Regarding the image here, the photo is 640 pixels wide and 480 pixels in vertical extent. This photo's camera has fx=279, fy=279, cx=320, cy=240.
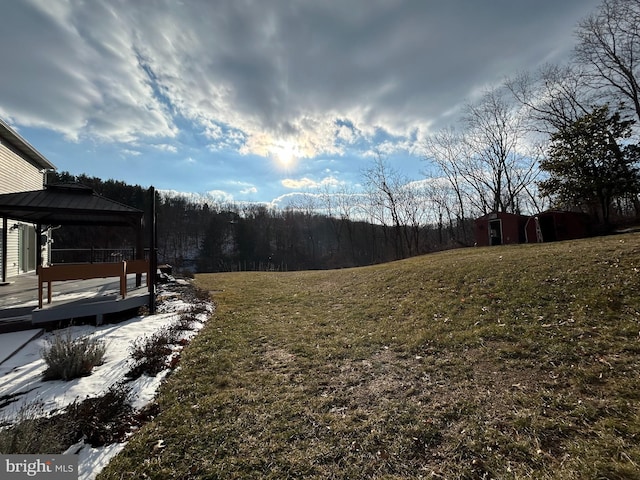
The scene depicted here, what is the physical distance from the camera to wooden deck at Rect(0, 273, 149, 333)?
5.42 m

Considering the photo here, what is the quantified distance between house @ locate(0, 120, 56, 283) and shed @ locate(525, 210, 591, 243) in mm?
26700

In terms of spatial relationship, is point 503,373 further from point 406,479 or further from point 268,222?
point 268,222

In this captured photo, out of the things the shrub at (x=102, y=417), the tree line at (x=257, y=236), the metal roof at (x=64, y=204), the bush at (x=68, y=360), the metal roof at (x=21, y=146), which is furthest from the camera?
the tree line at (x=257, y=236)

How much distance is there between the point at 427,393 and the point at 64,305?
7.05m

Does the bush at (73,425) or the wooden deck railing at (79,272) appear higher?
the wooden deck railing at (79,272)

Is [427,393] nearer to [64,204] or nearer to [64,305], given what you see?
[64,305]

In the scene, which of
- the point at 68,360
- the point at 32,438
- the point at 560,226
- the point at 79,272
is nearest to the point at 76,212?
the point at 79,272

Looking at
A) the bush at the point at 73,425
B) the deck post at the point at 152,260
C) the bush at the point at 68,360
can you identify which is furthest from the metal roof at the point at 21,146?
the bush at the point at 73,425

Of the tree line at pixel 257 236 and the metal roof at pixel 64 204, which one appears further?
the tree line at pixel 257 236

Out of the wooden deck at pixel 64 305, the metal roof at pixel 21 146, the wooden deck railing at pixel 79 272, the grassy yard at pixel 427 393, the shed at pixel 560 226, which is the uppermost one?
the metal roof at pixel 21 146

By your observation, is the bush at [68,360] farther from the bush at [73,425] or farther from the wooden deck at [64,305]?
the wooden deck at [64,305]

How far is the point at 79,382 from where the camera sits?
3740mm

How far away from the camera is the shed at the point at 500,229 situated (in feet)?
66.2

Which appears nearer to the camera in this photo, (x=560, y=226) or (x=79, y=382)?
(x=79, y=382)
